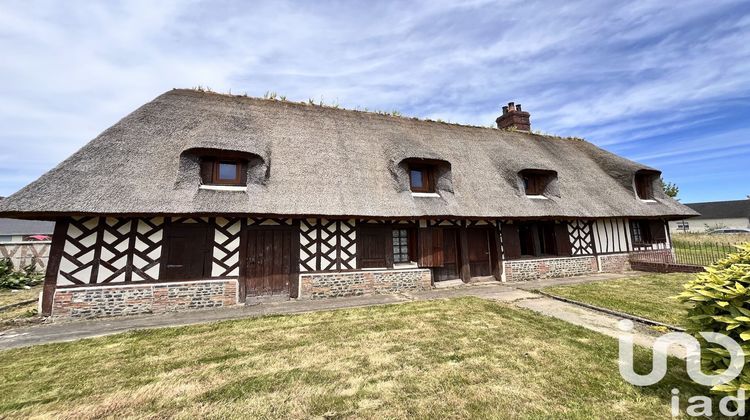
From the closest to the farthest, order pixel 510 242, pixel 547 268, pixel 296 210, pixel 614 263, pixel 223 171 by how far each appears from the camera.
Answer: pixel 296 210, pixel 223 171, pixel 510 242, pixel 547 268, pixel 614 263

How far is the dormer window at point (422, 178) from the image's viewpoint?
413 inches

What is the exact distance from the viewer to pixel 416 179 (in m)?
10.6

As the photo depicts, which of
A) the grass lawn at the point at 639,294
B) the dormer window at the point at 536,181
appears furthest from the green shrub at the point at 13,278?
the dormer window at the point at 536,181

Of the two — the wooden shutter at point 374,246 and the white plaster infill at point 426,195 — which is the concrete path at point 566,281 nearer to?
the white plaster infill at point 426,195

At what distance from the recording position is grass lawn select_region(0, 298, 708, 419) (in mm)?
3234

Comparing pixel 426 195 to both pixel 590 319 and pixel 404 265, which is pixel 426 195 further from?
pixel 590 319

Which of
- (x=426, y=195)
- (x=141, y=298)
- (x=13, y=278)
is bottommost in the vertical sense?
(x=141, y=298)

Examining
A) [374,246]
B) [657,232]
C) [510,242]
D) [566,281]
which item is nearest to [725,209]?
[657,232]

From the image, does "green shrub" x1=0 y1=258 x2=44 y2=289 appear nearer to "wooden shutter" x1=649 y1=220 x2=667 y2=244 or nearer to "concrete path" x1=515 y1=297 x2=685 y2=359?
"concrete path" x1=515 y1=297 x2=685 y2=359

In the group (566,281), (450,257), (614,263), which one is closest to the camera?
(566,281)

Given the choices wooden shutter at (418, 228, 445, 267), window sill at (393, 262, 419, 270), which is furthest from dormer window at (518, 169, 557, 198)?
window sill at (393, 262, 419, 270)

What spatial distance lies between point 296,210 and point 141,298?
14.1 ft

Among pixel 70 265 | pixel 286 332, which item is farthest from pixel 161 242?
pixel 286 332

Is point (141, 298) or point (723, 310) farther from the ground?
point (723, 310)
